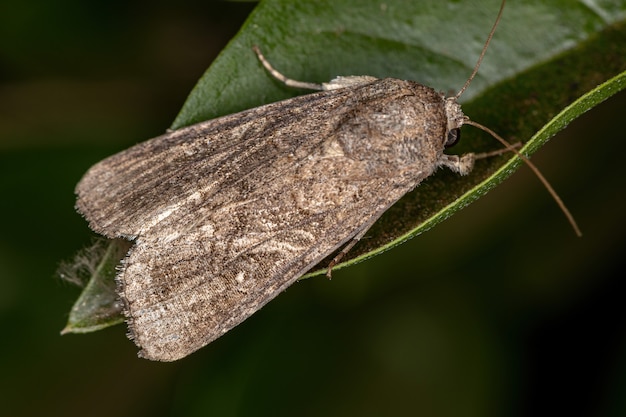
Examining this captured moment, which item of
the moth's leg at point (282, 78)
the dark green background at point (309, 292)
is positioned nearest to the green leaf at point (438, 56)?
the moth's leg at point (282, 78)

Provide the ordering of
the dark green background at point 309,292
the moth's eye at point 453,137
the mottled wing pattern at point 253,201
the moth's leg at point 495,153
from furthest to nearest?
the dark green background at point 309,292
the moth's eye at point 453,137
the mottled wing pattern at point 253,201
the moth's leg at point 495,153

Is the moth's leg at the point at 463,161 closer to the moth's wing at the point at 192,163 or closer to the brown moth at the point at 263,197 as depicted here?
the brown moth at the point at 263,197

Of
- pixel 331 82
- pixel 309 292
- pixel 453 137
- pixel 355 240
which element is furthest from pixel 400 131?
pixel 309 292

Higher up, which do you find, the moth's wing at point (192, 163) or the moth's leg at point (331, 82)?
the moth's leg at point (331, 82)

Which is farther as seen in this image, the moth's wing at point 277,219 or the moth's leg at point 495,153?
the moth's wing at point 277,219

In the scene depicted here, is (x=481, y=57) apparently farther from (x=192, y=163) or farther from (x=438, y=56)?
(x=192, y=163)

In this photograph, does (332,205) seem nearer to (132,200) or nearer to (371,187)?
(371,187)

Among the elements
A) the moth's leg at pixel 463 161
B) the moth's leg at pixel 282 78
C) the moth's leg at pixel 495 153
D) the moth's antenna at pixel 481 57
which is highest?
the moth's antenna at pixel 481 57
